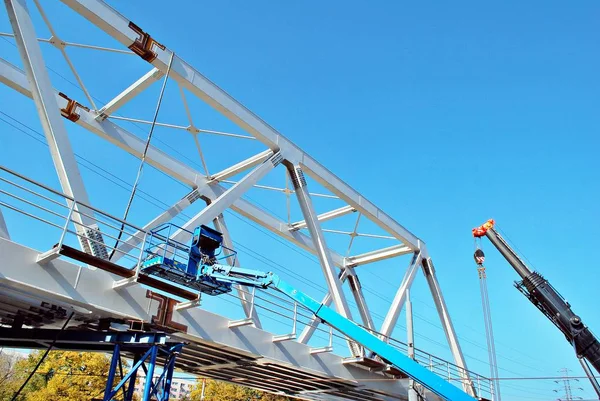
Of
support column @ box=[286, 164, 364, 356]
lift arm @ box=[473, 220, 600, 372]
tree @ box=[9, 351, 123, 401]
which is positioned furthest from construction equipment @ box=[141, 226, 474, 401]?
tree @ box=[9, 351, 123, 401]

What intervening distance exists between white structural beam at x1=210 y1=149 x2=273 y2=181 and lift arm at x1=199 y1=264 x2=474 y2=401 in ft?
21.4

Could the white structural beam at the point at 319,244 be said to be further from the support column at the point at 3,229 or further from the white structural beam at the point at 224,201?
the support column at the point at 3,229

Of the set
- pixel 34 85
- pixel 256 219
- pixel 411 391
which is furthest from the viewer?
pixel 256 219

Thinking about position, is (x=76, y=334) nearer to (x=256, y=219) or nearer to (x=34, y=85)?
(x=34, y=85)

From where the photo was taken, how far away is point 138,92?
53.1ft

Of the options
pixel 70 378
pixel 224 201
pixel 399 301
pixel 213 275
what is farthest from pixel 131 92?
pixel 70 378

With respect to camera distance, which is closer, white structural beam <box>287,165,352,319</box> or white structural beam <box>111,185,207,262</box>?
white structural beam <box>111,185,207,262</box>

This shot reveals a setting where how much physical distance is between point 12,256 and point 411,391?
12187 mm

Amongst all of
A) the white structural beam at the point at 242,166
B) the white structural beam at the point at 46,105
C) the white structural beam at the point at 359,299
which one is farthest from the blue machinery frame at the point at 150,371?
the white structural beam at the point at 359,299

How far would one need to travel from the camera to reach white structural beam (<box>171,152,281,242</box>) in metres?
14.8

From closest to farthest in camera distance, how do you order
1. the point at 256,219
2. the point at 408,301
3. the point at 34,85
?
the point at 34,85 < the point at 408,301 < the point at 256,219

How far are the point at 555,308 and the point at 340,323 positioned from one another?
1472 centimetres

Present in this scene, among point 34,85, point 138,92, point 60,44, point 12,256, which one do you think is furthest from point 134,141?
point 12,256

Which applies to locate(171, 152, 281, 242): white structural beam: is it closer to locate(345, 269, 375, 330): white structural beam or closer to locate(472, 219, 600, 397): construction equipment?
locate(345, 269, 375, 330): white structural beam
